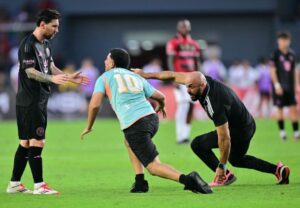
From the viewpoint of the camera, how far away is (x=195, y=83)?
1091cm

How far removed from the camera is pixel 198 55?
20.1 meters

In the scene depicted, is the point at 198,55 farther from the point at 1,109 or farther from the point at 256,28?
the point at 256,28

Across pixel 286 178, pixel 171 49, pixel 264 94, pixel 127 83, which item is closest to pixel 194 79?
pixel 127 83

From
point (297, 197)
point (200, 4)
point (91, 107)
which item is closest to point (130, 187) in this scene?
point (91, 107)

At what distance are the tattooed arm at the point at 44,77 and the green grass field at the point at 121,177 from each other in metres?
1.49

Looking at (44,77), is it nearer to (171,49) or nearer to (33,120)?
(33,120)

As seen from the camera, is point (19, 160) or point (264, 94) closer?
point (19, 160)

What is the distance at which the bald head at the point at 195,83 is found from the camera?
1091 cm

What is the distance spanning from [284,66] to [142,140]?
10446 millimetres

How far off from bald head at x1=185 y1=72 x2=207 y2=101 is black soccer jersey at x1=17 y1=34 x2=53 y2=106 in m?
1.91

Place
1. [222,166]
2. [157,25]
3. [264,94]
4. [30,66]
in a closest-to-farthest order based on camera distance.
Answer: [30,66]
[222,166]
[264,94]
[157,25]

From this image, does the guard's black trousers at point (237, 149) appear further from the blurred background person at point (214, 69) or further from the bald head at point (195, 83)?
the blurred background person at point (214, 69)

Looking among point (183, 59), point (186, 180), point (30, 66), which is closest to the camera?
point (186, 180)

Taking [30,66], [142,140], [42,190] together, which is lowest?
[42,190]
